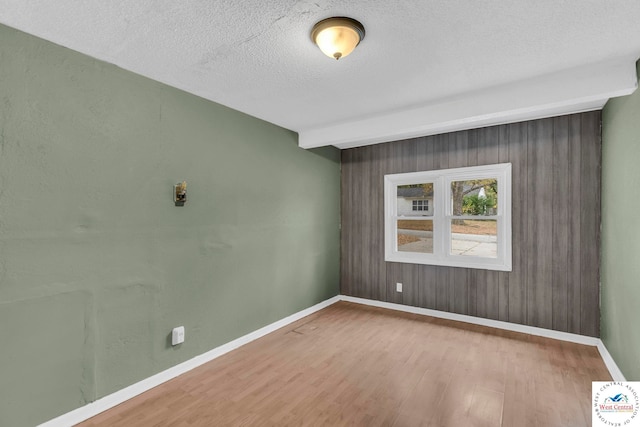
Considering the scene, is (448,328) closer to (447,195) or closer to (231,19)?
(447,195)

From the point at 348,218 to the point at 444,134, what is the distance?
6.14 feet

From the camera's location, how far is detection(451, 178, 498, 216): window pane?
377 cm

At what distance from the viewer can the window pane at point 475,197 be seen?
149 inches

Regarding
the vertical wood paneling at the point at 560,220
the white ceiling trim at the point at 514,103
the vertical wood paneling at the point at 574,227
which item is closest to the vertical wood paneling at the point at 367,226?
the white ceiling trim at the point at 514,103

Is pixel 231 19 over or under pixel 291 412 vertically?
over

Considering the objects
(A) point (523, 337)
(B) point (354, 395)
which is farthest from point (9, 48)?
(A) point (523, 337)

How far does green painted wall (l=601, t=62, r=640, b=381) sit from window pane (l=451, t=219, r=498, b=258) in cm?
102

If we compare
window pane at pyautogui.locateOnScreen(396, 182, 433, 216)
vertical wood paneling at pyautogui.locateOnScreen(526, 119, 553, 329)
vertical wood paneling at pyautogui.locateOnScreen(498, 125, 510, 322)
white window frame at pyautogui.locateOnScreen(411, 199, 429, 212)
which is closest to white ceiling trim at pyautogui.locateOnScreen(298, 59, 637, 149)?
vertical wood paneling at pyautogui.locateOnScreen(498, 125, 510, 322)

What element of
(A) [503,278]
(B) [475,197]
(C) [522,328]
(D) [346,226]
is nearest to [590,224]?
(A) [503,278]

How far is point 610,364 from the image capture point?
2.66m

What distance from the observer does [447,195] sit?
4066 millimetres

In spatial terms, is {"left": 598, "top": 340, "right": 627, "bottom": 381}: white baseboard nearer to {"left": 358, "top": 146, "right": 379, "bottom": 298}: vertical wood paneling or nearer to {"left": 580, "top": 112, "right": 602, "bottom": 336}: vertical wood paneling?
{"left": 580, "top": 112, "right": 602, "bottom": 336}: vertical wood paneling

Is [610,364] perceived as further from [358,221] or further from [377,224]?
[358,221]

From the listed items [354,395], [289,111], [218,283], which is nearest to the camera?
[354,395]
